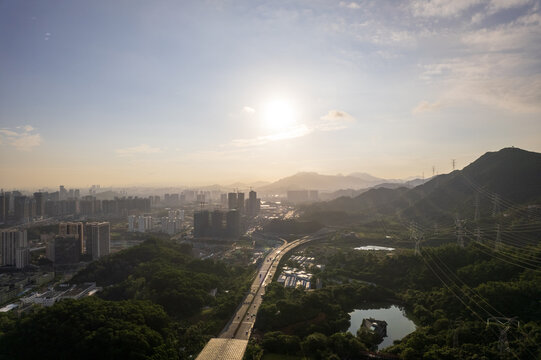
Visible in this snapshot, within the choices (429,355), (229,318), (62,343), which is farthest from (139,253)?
(429,355)

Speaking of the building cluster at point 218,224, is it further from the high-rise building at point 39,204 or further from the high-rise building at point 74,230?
the high-rise building at point 39,204

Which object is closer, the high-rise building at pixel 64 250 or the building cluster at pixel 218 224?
the high-rise building at pixel 64 250

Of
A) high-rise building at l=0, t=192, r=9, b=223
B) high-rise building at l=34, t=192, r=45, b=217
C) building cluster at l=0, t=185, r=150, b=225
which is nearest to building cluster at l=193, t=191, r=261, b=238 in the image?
building cluster at l=0, t=185, r=150, b=225

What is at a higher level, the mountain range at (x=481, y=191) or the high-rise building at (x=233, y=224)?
the mountain range at (x=481, y=191)

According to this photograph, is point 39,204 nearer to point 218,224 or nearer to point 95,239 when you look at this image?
point 95,239

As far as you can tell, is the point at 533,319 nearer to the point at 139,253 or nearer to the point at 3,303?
the point at 139,253

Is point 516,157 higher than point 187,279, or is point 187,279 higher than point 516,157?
point 516,157

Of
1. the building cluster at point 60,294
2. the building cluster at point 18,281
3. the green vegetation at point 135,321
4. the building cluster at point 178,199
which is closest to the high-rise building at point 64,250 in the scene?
the building cluster at point 18,281
